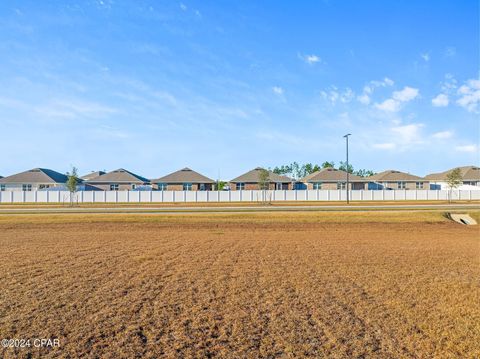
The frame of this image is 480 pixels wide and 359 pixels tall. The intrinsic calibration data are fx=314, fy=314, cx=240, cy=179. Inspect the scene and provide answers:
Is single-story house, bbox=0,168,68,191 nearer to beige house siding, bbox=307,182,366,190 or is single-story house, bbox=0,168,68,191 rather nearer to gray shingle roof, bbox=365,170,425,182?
beige house siding, bbox=307,182,366,190

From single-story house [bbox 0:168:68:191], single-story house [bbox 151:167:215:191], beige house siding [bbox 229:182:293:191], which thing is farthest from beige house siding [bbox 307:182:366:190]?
single-story house [bbox 0:168:68:191]

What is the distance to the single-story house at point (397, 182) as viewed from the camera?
196ft

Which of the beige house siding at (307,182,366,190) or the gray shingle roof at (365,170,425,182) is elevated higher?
the gray shingle roof at (365,170,425,182)

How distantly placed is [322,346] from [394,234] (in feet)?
44.3

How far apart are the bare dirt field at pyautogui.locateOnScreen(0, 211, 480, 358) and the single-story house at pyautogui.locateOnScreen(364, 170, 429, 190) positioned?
49.8m

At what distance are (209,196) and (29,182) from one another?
111ft

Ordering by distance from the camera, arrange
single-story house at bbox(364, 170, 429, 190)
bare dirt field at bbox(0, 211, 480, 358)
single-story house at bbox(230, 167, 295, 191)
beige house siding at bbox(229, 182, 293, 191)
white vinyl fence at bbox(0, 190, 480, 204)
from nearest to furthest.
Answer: bare dirt field at bbox(0, 211, 480, 358) → white vinyl fence at bbox(0, 190, 480, 204) → beige house siding at bbox(229, 182, 293, 191) → single-story house at bbox(230, 167, 295, 191) → single-story house at bbox(364, 170, 429, 190)

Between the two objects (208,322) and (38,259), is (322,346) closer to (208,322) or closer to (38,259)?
(208,322)

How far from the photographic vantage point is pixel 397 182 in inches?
2365

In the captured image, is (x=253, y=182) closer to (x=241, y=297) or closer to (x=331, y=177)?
(x=331, y=177)

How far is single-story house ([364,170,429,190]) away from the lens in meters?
59.8

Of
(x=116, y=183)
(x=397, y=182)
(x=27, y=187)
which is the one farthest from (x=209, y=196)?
(x=397, y=182)

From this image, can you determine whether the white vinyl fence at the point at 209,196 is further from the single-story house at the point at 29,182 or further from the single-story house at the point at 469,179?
the single-story house at the point at 29,182

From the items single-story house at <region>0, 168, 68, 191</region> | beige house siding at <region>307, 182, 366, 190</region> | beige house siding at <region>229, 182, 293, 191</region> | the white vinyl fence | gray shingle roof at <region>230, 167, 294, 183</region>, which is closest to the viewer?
the white vinyl fence
